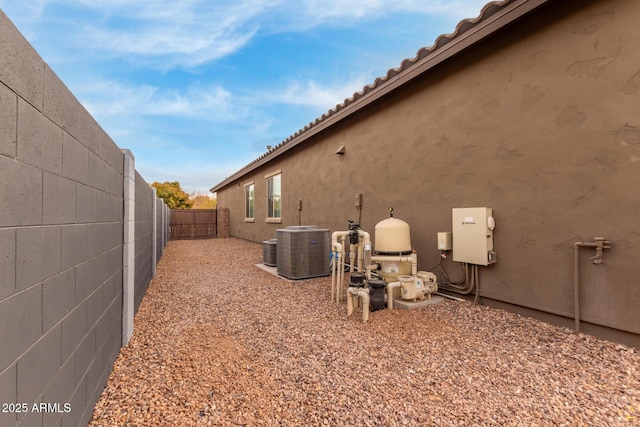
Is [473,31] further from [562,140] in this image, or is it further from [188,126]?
[188,126]

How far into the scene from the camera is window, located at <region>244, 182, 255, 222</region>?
13.7 meters

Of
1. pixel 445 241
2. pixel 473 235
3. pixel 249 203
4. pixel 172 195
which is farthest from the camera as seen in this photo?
pixel 172 195

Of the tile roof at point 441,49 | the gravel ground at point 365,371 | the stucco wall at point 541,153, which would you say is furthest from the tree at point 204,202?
the gravel ground at point 365,371

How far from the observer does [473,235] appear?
3.86 meters

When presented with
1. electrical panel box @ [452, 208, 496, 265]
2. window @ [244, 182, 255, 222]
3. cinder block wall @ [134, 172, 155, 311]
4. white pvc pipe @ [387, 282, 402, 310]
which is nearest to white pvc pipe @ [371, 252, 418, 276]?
white pvc pipe @ [387, 282, 402, 310]

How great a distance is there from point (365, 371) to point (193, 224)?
52.9ft

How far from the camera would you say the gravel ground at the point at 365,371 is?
1.90 meters

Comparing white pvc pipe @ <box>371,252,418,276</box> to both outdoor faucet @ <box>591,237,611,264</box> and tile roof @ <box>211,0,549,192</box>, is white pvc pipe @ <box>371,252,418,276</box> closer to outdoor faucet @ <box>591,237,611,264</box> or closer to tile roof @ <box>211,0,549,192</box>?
outdoor faucet @ <box>591,237,611,264</box>

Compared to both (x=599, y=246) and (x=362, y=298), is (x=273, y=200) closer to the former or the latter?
(x=362, y=298)

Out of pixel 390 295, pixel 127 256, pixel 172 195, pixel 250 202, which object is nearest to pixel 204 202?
pixel 172 195

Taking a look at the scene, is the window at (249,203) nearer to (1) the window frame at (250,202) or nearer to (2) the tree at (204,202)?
(1) the window frame at (250,202)

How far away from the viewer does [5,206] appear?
3.51ft

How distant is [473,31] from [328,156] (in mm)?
→ 4234

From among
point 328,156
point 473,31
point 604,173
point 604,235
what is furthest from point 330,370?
point 328,156
